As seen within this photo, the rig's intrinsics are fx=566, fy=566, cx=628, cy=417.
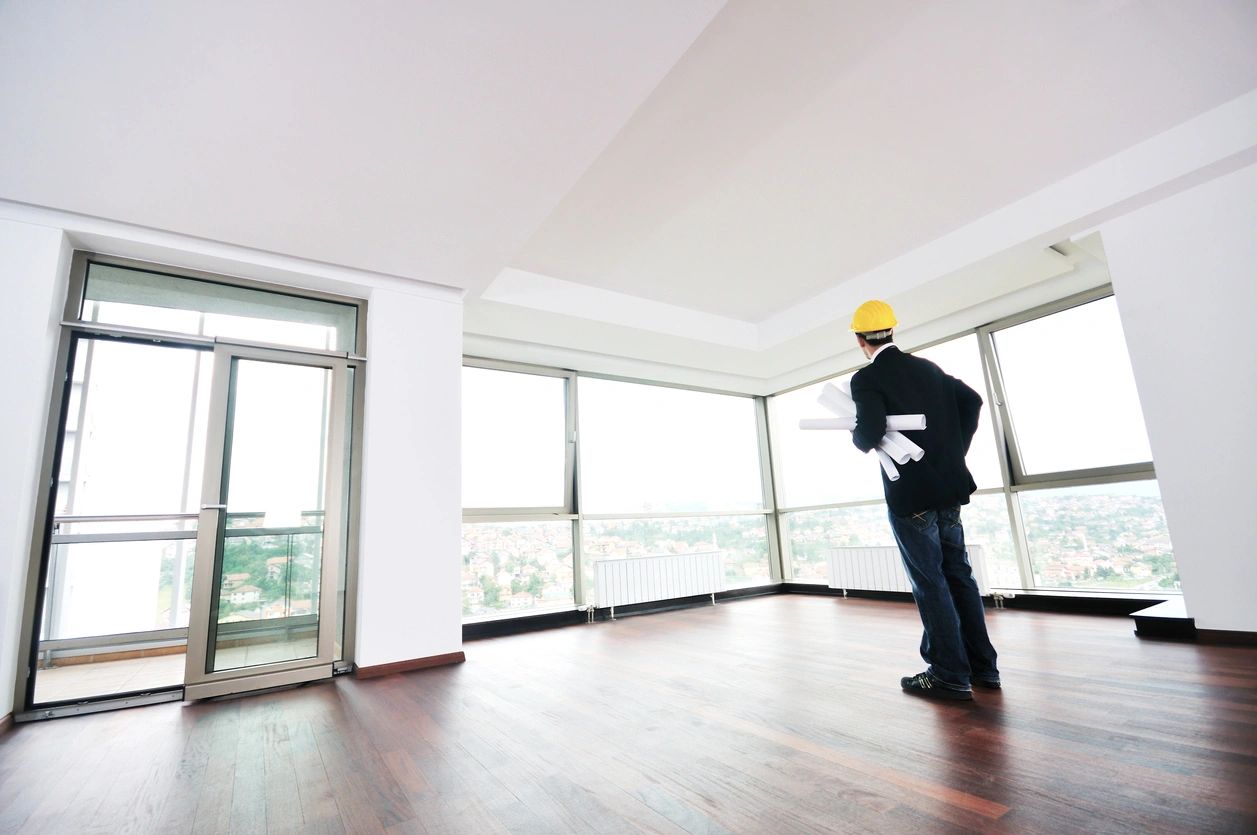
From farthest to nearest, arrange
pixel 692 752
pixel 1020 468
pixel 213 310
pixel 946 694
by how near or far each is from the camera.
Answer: pixel 1020 468 → pixel 213 310 → pixel 946 694 → pixel 692 752

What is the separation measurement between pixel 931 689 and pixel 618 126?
2798mm

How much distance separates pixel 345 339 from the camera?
13.0ft

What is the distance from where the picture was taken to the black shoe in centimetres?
226

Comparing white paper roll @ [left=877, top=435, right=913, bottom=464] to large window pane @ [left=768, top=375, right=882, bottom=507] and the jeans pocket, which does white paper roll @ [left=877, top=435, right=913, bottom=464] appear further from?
large window pane @ [left=768, top=375, right=882, bottom=507]

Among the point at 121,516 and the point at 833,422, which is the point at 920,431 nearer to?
the point at 833,422

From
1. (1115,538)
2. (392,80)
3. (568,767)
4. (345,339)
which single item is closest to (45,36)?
(392,80)

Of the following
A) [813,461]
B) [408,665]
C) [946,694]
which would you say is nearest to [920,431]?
[946,694]

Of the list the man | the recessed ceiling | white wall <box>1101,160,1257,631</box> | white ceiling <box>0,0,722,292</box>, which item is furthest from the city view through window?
the man

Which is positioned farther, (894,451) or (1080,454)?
(1080,454)

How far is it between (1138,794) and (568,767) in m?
1.54

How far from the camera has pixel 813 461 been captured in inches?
274

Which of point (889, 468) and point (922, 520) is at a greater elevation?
point (889, 468)

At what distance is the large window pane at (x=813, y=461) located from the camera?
639cm

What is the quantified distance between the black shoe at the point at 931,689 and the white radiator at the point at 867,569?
309 centimetres
